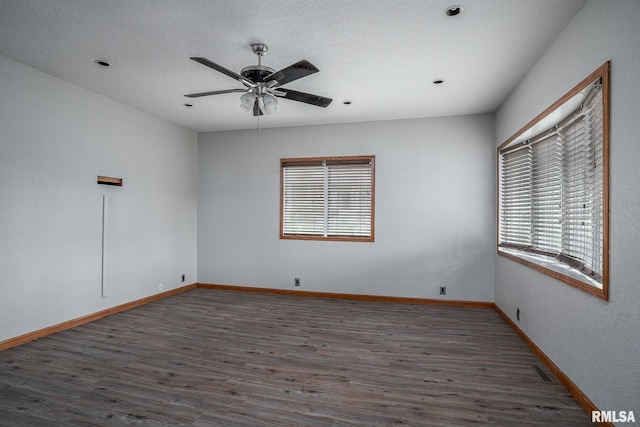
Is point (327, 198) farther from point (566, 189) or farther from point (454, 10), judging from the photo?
point (454, 10)

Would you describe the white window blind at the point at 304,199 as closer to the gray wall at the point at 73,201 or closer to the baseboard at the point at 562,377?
the gray wall at the point at 73,201

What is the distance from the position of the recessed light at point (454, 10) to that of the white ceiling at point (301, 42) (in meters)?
0.04

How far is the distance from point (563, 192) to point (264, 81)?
2719mm

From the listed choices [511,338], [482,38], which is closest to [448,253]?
[511,338]

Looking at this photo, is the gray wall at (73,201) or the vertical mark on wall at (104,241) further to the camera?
the vertical mark on wall at (104,241)

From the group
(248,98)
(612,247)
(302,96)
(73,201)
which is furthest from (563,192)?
(73,201)

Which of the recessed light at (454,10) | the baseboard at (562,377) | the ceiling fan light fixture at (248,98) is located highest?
the recessed light at (454,10)

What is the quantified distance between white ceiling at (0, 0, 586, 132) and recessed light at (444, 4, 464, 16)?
4 centimetres

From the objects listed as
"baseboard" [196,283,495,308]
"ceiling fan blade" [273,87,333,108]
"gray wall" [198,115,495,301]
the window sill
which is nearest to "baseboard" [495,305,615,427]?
the window sill

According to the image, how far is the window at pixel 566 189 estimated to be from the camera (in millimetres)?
2207

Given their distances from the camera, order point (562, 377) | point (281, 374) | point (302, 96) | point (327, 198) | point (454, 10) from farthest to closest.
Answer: point (327, 198), point (302, 96), point (281, 374), point (562, 377), point (454, 10)

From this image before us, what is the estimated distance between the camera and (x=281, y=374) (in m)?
2.76

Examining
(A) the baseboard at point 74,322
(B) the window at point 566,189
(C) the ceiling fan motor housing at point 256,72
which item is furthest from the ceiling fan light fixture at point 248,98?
(A) the baseboard at point 74,322

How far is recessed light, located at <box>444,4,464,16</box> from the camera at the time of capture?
7.70ft
